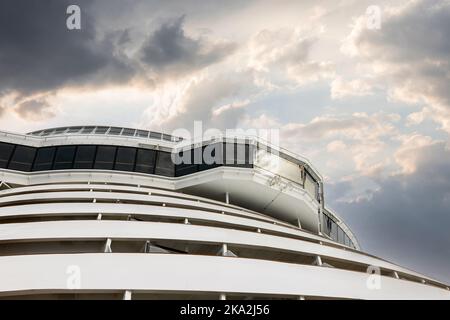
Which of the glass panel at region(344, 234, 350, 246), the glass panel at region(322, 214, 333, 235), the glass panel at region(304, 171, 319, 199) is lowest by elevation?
the glass panel at region(322, 214, 333, 235)

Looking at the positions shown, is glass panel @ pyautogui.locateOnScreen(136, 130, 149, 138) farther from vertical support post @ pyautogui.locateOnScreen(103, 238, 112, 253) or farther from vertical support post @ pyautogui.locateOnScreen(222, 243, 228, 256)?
vertical support post @ pyautogui.locateOnScreen(222, 243, 228, 256)

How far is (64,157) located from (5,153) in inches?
158

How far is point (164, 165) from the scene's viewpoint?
1225 inches

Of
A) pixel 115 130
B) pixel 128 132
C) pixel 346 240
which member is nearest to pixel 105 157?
pixel 128 132

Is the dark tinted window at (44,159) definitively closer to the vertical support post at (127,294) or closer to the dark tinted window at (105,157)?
the dark tinted window at (105,157)

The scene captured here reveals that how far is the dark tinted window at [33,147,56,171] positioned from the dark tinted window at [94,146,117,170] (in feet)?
10.0

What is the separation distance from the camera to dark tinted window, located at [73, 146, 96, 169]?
30.0 meters

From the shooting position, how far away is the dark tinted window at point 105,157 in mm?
30172

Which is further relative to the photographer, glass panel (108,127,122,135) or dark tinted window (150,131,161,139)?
dark tinted window (150,131,161,139)

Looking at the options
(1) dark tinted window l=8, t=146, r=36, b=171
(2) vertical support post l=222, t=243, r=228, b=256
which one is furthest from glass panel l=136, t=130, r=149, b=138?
(2) vertical support post l=222, t=243, r=228, b=256

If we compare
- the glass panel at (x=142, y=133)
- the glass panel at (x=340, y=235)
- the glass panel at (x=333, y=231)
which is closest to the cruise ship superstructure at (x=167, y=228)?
the glass panel at (x=142, y=133)

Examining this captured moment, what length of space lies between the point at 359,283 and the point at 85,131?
25.3 metres

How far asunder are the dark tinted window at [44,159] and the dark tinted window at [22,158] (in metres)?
0.38
